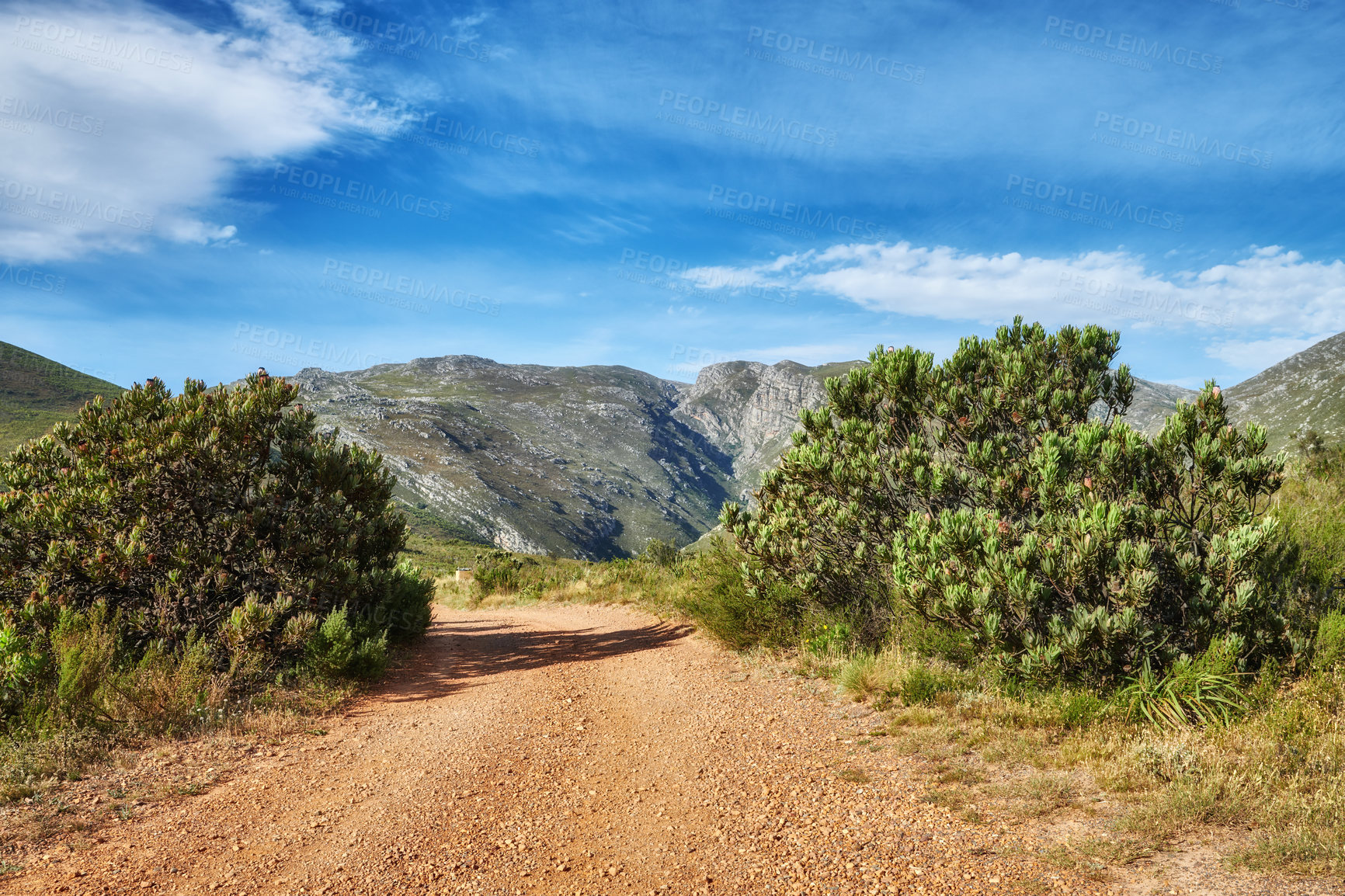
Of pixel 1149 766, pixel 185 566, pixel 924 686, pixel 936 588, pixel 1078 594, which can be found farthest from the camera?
pixel 185 566

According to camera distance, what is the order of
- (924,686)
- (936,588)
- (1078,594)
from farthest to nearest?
(924,686)
(936,588)
(1078,594)

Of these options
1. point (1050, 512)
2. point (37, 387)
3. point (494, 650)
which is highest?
point (37, 387)

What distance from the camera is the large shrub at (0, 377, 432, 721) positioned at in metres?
7.66

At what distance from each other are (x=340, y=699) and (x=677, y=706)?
4.03 metres

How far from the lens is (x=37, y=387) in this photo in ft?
417

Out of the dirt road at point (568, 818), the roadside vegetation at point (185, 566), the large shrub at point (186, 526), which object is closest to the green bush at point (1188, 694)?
the dirt road at point (568, 818)

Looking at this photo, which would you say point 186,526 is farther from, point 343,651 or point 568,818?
point 568,818

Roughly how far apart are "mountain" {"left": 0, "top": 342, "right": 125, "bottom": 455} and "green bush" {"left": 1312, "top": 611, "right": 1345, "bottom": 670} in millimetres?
131293

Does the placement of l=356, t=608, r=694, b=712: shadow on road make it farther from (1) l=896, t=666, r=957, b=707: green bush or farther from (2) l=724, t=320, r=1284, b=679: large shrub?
(1) l=896, t=666, r=957, b=707: green bush

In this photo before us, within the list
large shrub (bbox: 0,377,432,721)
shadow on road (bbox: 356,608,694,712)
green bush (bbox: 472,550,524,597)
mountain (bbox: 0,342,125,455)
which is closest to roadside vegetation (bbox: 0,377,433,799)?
large shrub (bbox: 0,377,432,721)

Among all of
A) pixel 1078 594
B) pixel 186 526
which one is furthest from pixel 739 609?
pixel 186 526

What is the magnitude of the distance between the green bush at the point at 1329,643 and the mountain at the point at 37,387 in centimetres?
13129

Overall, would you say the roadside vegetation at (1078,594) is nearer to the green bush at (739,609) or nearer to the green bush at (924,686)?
the green bush at (924,686)

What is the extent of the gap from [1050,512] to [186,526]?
10.1 m
